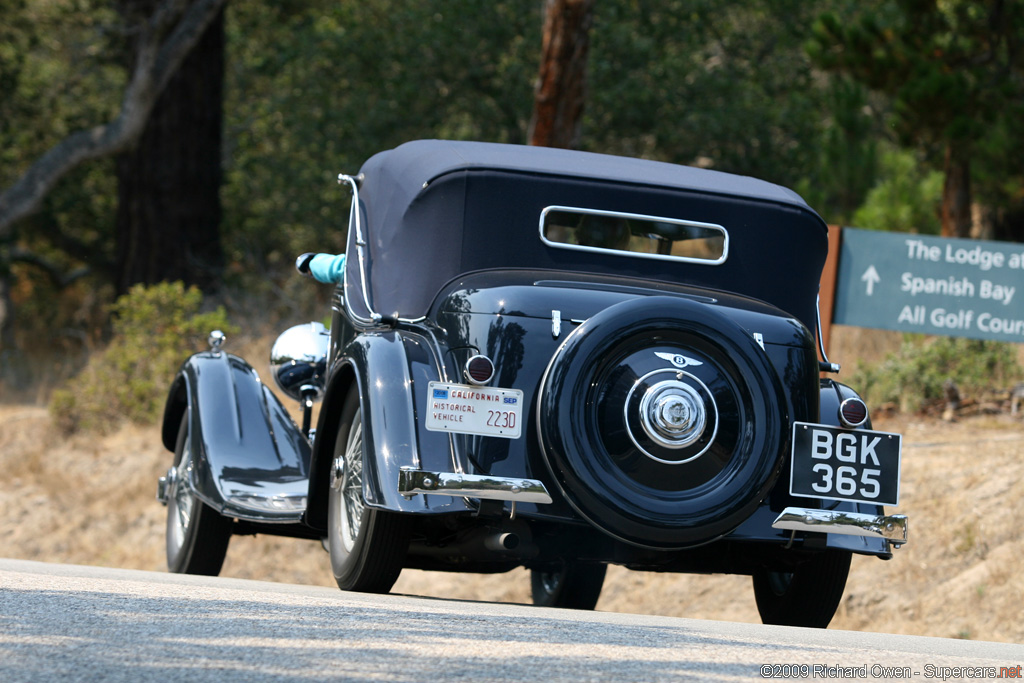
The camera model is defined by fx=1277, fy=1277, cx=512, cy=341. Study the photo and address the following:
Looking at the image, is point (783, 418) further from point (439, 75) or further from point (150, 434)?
point (439, 75)

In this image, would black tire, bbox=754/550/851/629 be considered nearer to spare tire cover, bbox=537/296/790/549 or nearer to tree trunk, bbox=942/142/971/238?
spare tire cover, bbox=537/296/790/549

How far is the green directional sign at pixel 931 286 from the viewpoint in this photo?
9250 mm

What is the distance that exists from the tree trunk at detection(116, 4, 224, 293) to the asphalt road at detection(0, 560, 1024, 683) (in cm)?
1351

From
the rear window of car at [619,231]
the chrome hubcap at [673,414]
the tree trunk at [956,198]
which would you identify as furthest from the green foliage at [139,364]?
the chrome hubcap at [673,414]

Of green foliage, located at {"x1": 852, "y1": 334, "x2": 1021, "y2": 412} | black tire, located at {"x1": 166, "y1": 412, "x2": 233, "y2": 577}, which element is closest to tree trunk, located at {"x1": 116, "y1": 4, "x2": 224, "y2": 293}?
green foliage, located at {"x1": 852, "y1": 334, "x2": 1021, "y2": 412}

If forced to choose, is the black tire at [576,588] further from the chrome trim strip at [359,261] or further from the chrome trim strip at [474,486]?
the chrome trim strip at [474,486]

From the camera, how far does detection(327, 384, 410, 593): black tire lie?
4.78 meters

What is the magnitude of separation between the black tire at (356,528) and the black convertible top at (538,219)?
56 cm

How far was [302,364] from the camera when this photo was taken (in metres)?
6.89

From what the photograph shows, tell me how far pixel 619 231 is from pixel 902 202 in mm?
11057

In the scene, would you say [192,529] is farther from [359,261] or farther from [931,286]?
[931,286]

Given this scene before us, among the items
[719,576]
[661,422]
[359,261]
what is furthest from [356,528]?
[719,576]

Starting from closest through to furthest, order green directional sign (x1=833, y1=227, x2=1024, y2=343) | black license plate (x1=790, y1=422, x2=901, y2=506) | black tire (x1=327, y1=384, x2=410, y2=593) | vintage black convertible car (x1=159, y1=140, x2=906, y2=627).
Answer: vintage black convertible car (x1=159, y1=140, x2=906, y2=627), black license plate (x1=790, y1=422, x2=901, y2=506), black tire (x1=327, y1=384, x2=410, y2=593), green directional sign (x1=833, y1=227, x2=1024, y2=343)

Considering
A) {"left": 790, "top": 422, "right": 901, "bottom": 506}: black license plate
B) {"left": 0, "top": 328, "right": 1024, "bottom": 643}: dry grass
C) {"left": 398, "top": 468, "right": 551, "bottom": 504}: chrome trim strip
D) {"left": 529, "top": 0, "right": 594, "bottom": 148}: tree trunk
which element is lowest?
{"left": 0, "top": 328, "right": 1024, "bottom": 643}: dry grass
